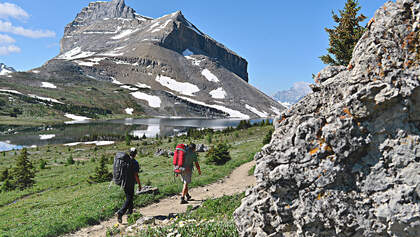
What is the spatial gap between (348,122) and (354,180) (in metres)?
0.89

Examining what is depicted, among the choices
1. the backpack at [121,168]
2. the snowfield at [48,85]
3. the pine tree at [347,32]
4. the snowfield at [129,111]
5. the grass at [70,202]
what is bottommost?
the grass at [70,202]

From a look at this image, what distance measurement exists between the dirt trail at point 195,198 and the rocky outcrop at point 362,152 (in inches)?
293

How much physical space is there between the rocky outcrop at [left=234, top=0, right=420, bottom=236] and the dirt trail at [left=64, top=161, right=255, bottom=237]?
7442 mm

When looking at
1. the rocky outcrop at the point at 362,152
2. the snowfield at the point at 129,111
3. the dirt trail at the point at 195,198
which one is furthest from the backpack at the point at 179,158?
the snowfield at the point at 129,111

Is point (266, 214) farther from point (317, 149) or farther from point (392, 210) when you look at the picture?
point (392, 210)

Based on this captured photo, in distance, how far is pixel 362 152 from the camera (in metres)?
4.07

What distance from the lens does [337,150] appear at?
4074 millimetres

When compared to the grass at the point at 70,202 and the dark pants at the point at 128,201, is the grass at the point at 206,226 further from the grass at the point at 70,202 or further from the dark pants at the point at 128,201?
the dark pants at the point at 128,201

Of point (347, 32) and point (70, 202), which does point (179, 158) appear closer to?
point (70, 202)

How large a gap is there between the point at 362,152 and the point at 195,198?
1033 centimetres

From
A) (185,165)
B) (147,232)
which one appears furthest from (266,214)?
(185,165)

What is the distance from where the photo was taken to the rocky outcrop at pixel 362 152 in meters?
3.77

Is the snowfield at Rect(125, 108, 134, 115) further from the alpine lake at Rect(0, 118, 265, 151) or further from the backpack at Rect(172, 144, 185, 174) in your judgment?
Result: the backpack at Rect(172, 144, 185, 174)

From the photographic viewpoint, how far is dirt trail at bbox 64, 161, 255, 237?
33.9 feet
